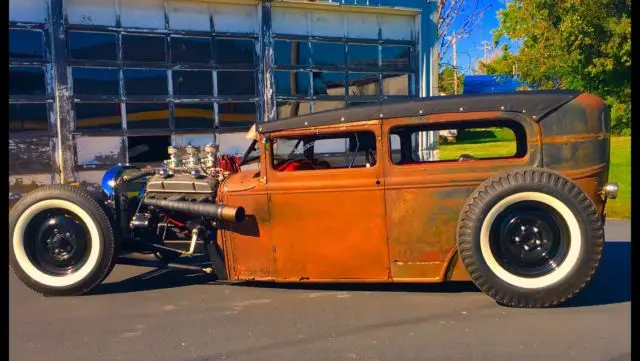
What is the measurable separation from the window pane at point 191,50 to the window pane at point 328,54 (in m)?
2.36

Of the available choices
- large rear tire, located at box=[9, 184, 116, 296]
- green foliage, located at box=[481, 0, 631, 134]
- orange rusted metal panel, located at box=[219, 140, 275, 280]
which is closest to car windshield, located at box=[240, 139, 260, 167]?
orange rusted metal panel, located at box=[219, 140, 275, 280]

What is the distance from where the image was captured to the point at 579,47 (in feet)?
38.7

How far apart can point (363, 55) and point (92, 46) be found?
581 cm

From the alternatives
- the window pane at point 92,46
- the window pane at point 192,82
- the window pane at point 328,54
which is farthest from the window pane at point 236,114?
the window pane at point 92,46

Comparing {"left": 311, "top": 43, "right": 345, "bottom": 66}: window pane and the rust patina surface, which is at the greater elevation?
{"left": 311, "top": 43, "right": 345, "bottom": 66}: window pane

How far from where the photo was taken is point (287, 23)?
429 inches

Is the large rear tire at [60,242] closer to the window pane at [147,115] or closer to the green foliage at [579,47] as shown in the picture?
the window pane at [147,115]

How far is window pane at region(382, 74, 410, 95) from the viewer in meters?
11.9

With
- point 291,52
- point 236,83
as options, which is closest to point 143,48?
point 236,83

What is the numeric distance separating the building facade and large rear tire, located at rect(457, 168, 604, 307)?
7.63 m

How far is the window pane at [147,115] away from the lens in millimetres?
9922

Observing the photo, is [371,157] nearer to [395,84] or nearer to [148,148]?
[148,148]

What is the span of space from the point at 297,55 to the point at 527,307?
8364 millimetres

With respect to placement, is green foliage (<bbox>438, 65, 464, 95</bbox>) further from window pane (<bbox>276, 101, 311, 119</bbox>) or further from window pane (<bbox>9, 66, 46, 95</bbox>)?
window pane (<bbox>9, 66, 46, 95</bbox>)
